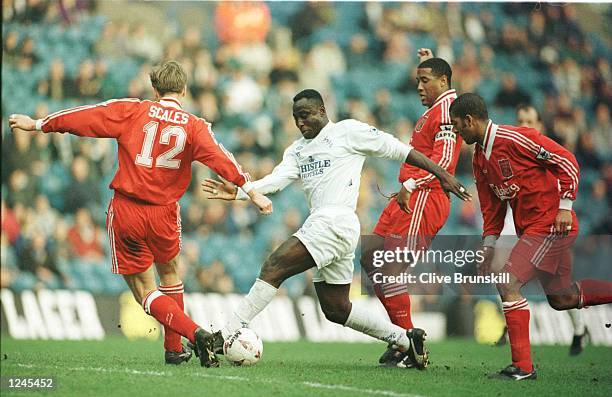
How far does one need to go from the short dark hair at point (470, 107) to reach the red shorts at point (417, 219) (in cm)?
→ 94

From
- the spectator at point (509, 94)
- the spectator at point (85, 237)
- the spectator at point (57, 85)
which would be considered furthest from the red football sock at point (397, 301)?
the spectator at point (509, 94)

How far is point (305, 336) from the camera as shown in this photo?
11.7 m

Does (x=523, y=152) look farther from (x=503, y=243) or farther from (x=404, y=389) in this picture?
(x=404, y=389)

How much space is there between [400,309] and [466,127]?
1.55m

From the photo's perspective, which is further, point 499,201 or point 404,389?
point 499,201

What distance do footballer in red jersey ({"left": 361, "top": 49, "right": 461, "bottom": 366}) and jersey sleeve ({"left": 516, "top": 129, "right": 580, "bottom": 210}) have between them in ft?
2.58

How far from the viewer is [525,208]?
262 inches

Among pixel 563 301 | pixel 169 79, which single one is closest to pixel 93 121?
pixel 169 79

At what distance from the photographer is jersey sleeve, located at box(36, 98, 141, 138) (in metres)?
6.46

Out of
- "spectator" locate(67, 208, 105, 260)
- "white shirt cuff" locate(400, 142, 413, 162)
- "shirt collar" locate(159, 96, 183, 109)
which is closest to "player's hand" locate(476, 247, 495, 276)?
"white shirt cuff" locate(400, 142, 413, 162)

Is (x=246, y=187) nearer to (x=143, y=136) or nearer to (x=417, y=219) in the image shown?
(x=143, y=136)

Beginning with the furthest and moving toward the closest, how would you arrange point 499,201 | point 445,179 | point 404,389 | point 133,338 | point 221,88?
point 221,88, point 133,338, point 499,201, point 445,179, point 404,389

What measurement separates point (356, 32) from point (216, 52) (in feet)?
7.47

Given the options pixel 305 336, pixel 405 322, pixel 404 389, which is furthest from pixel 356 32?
pixel 404 389
